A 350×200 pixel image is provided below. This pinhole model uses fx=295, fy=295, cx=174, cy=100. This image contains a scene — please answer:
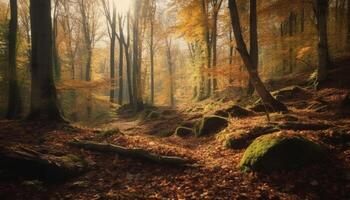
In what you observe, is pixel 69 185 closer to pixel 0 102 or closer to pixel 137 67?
pixel 0 102

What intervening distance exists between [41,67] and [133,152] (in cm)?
470

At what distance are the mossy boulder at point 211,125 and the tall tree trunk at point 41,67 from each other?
16.3 feet

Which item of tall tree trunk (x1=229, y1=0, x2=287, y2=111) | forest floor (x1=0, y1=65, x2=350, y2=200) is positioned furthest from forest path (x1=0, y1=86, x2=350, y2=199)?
tall tree trunk (x1=229, y1=0, x2=287, y2=111)

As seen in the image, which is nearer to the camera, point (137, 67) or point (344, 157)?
point (344, 157)

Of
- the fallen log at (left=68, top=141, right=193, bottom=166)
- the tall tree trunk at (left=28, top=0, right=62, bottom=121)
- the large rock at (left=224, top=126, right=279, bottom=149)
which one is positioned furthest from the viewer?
the tall tree trunk at (left=28, top=0, right=62, bottom=121)

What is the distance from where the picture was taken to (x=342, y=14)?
70.1 ft

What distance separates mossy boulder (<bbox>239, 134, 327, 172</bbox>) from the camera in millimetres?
5809

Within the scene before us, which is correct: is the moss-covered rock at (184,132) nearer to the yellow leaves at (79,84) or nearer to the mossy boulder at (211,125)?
the mossy boulder at (211,125)

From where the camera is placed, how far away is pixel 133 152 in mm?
7137

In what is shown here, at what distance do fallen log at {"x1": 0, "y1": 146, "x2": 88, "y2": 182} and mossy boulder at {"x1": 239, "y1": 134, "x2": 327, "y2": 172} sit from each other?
12.0 feet

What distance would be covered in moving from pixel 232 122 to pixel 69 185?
6170mm

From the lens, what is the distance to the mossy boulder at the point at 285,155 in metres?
5.81

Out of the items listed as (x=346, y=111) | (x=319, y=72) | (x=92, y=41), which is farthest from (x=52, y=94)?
(x=92, y=41)

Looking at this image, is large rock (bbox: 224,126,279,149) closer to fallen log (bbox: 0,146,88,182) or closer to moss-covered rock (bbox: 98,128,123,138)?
moss-covered rock (bbox: 98,128,123,138)
